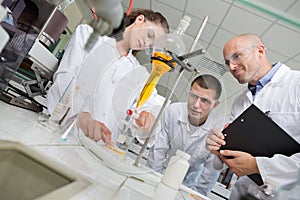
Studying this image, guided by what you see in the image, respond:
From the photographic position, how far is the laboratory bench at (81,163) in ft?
1.45

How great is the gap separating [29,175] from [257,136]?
1033 mm

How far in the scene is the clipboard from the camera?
1075mm

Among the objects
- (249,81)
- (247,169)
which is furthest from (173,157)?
(249,81)

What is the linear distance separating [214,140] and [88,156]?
1.35 feet

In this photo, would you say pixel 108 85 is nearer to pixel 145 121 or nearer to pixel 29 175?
pixel 145 121

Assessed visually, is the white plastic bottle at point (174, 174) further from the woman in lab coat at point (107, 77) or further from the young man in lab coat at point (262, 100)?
the young man in lab coat at point (262, 100)

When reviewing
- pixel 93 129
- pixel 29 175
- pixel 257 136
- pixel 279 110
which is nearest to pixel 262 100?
pixel 279 110

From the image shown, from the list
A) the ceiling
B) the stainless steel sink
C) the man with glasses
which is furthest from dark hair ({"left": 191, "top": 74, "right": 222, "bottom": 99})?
the ceiling

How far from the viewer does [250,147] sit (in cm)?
120

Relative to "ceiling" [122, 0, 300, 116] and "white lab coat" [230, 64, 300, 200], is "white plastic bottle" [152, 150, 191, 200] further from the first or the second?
"ceiling" [122, 0, 300, 116]

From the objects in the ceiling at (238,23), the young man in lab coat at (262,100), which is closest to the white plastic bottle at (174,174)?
the young man in lab coat at (262,100)

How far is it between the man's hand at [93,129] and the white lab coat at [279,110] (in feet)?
2.54

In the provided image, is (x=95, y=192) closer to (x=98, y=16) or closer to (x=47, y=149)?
(x=47, y=149)

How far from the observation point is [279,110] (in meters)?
1.48
